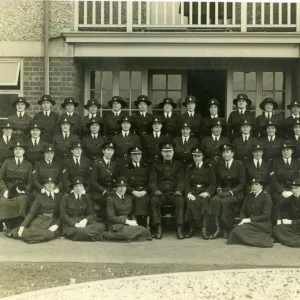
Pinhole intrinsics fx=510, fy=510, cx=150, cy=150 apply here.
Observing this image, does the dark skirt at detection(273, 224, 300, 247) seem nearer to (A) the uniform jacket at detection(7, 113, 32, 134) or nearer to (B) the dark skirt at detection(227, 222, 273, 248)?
(B) the dark skirt at detection(227, 222, 273, 248)

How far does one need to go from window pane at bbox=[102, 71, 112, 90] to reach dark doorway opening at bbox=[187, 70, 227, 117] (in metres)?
1.51

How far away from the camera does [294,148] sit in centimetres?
757

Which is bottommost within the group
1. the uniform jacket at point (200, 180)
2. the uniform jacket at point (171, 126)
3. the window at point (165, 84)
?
the uniform jacket at point (200, 180)

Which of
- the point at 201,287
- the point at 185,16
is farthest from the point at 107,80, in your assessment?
the point at 201,287

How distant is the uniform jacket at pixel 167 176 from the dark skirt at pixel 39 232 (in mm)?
1582

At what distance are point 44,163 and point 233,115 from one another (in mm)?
3110

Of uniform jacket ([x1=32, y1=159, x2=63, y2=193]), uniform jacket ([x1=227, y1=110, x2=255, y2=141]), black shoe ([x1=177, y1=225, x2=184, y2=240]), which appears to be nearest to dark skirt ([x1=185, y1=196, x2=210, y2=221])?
black shoe ([x1=177, y1=225, x2=184, y2=240])

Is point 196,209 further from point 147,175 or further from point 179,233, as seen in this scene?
point 147,175

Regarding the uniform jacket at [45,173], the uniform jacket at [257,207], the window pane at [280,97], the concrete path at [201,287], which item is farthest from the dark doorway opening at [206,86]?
the concrete path at [201,287]

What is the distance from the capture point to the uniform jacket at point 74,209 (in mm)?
7184

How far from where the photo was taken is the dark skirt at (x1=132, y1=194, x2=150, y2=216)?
736 cm

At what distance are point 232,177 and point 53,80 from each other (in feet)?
11.9

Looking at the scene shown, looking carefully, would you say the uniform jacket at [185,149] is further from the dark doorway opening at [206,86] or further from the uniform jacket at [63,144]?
the dark doorway opening at [206,86]

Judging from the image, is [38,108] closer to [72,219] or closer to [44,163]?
[44,163]
